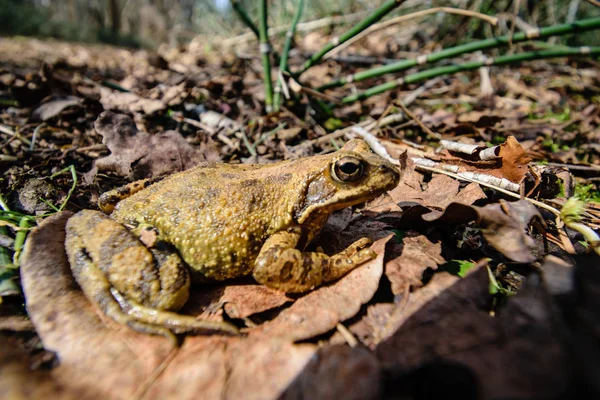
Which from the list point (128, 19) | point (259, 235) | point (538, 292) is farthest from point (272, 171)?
point (128, 19)

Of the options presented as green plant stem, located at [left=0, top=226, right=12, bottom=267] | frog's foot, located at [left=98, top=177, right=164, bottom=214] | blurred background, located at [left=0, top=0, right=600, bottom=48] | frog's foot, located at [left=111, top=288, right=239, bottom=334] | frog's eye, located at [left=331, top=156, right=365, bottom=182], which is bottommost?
frog's foot, located at [left=111, top=288, right=239, bottom=334]

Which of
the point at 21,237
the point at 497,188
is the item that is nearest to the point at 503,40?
the point at 497,188

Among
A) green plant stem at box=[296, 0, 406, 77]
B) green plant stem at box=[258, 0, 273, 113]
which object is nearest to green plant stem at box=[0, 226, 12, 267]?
green plant stem at box=[258, 0, 273, 113]

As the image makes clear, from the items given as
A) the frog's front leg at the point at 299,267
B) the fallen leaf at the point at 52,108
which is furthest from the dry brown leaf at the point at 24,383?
the fallen leaf at the point at 52,108

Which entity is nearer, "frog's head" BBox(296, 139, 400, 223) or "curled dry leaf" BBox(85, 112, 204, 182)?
"frog's head" BBox(296, 139, 400, 223)

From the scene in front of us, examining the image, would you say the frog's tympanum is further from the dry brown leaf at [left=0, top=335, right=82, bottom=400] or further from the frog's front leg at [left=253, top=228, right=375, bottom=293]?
the dry brown leaf at [left=0, top=335, right=82, bottom=400]

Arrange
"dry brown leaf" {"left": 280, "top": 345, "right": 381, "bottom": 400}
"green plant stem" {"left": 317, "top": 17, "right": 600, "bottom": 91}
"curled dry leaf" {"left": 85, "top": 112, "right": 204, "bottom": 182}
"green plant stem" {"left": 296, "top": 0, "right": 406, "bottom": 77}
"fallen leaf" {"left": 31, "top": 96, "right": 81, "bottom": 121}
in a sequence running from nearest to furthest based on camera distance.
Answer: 1. "dry brown leaf" {"left": 280, "top": 345, "right": 381, "bottom": 400}
2. "curled dry leaf" {"left": 85, "top": 112, "right": 204, "bottom": 182}
3. "green plant stem" {"left": 296, "top": 0, "right": 406, "bottom": 77}
4. "green plant stem" {"left": 317, "top": 17, "right": 600, "bottom": 91}
5. "fallen leaf" {"left": 31, "top": 96, "right": 81, "bottom": 121}
